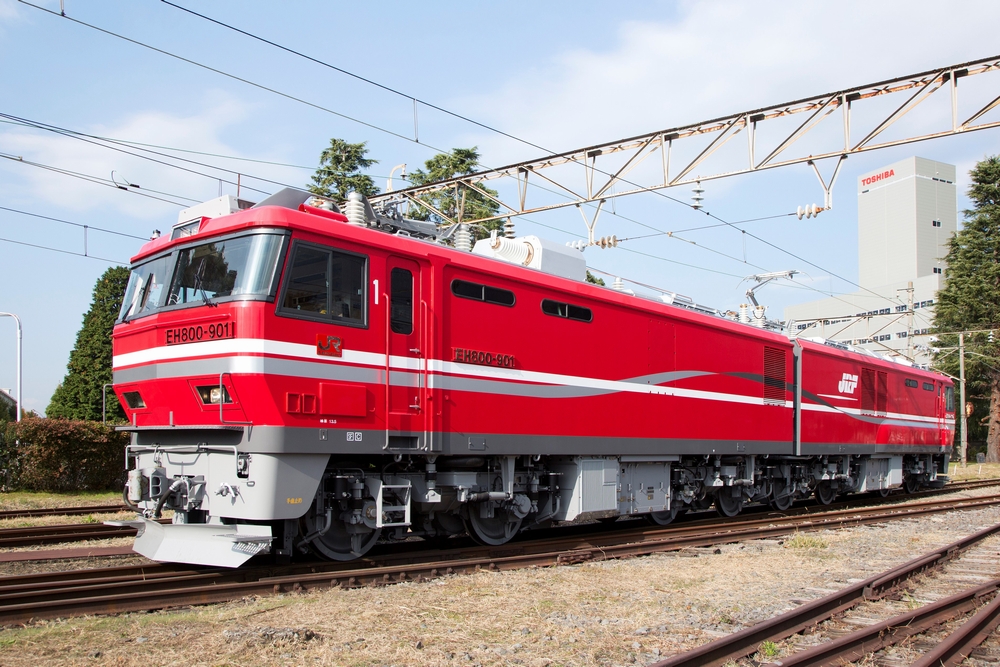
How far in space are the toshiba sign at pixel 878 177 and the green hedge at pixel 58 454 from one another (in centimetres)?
12604

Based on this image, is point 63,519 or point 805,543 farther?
point 63,519

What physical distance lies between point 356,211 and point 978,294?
1937 inches

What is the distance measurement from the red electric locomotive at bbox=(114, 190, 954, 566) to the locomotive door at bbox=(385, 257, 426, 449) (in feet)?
0.08

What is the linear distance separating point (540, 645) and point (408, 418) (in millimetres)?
3492

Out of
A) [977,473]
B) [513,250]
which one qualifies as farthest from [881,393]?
[977,473]

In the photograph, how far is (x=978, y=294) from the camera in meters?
47.8

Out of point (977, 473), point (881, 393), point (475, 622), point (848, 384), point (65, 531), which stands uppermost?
point (848, 384)

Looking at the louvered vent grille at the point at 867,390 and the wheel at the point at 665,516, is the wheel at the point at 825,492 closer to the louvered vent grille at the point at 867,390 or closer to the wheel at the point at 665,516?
the louvered vent grille at the point at 867,390

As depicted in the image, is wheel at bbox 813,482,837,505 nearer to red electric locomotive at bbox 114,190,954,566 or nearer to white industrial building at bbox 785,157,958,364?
red electric locomotive at bbox 114,190,954,566

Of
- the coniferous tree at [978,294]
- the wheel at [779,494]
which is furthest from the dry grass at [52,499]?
the coniferous tree at [978,294]

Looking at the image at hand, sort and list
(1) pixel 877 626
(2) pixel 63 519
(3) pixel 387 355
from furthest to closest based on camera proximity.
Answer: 1. (2) pixel 63 519
2. (3) pixel 387 355
3. (1) pixel 877 626

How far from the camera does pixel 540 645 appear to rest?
20.7 feet

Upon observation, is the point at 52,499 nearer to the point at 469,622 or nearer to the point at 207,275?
the point at 207,275

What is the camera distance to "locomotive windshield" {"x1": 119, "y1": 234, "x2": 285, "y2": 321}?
26.8 ft
